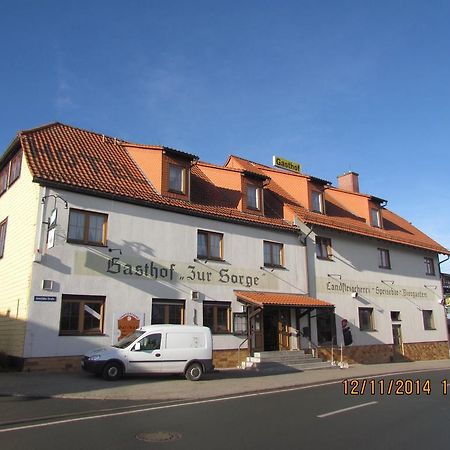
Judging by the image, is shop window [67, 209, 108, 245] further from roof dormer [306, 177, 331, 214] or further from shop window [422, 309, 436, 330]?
shop window [422, 309, 436, 330]

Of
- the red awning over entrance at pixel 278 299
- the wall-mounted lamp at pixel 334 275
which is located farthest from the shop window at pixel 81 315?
the wall-mounted lamp at pixel 334 275

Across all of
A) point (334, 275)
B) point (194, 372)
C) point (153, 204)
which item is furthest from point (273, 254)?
point (194, 372)

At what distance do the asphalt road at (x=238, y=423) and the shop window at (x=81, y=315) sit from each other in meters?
5.05

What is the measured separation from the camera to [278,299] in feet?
68.6

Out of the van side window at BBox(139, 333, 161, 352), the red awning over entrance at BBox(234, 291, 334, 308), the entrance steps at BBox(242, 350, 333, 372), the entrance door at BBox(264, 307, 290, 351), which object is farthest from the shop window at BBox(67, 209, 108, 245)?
the entrance door at BBox(264, 307, 290, 351)

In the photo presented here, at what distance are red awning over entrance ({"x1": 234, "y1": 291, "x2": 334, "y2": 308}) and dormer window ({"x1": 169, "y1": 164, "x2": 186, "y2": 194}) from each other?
5.06m

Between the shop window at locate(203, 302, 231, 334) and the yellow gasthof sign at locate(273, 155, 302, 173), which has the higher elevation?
the yellow gasthof sign at locate(273, 155, 302, 173)

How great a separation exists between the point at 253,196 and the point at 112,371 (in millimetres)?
11893

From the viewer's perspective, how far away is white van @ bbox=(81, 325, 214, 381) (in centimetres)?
1398

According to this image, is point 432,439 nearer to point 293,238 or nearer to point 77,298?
point 77,298

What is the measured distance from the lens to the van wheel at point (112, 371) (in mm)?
13844

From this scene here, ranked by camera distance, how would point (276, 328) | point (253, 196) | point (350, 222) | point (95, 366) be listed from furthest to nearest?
point (350, 222) → point (253, 196) → point (276, 328) → point (95, 366)
